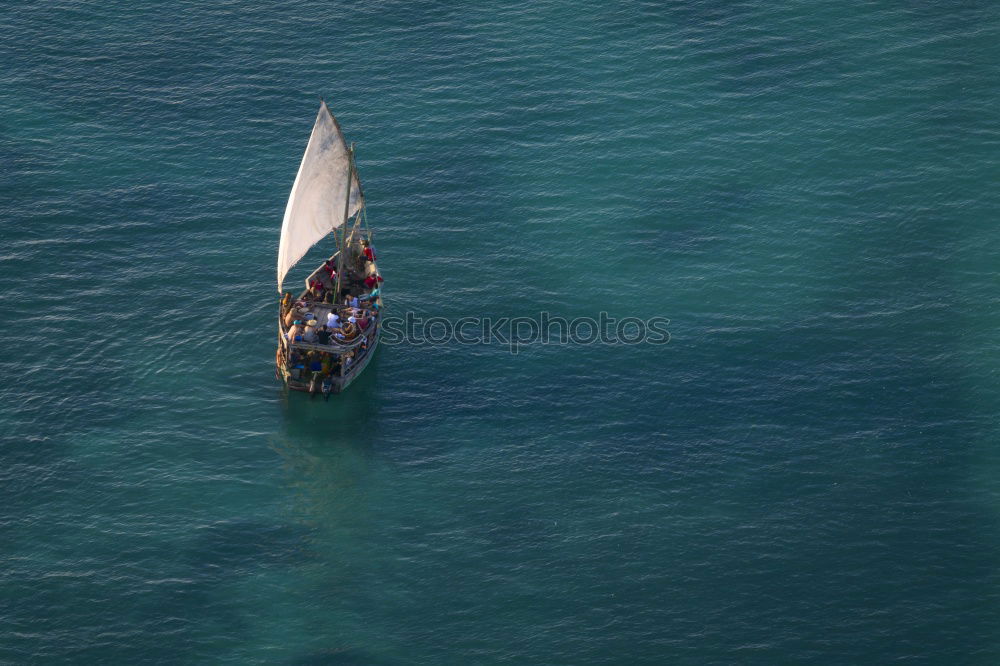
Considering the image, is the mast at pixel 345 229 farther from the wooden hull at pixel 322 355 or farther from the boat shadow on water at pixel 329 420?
the boat shadow on water at pixel 329 420

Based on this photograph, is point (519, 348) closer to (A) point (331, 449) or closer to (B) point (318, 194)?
(A) point (331, 449)

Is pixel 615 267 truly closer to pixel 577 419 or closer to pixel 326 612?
pixel 577 419

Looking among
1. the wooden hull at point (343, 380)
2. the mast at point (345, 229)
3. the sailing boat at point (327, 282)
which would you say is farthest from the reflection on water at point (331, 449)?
the mast at point (345, 229)

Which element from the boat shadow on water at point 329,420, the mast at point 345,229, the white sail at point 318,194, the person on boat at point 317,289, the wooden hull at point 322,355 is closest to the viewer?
the boat shadow on water at point 329,420

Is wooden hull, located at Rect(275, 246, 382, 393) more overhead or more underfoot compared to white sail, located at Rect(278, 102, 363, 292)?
more underfoot

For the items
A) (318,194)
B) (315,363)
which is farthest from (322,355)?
(318,194)

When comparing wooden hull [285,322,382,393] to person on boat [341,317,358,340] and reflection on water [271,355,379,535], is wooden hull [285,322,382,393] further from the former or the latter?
person on boat [341,317,358,340]

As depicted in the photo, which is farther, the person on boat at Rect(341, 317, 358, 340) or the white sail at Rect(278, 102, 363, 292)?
the white sail at Rect(278, 102, 363, 292)

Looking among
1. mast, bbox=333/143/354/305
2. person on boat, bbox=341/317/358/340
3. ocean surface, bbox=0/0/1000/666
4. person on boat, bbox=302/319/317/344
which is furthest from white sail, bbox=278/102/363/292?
ocean surface, bbox=0/0/1000/666
